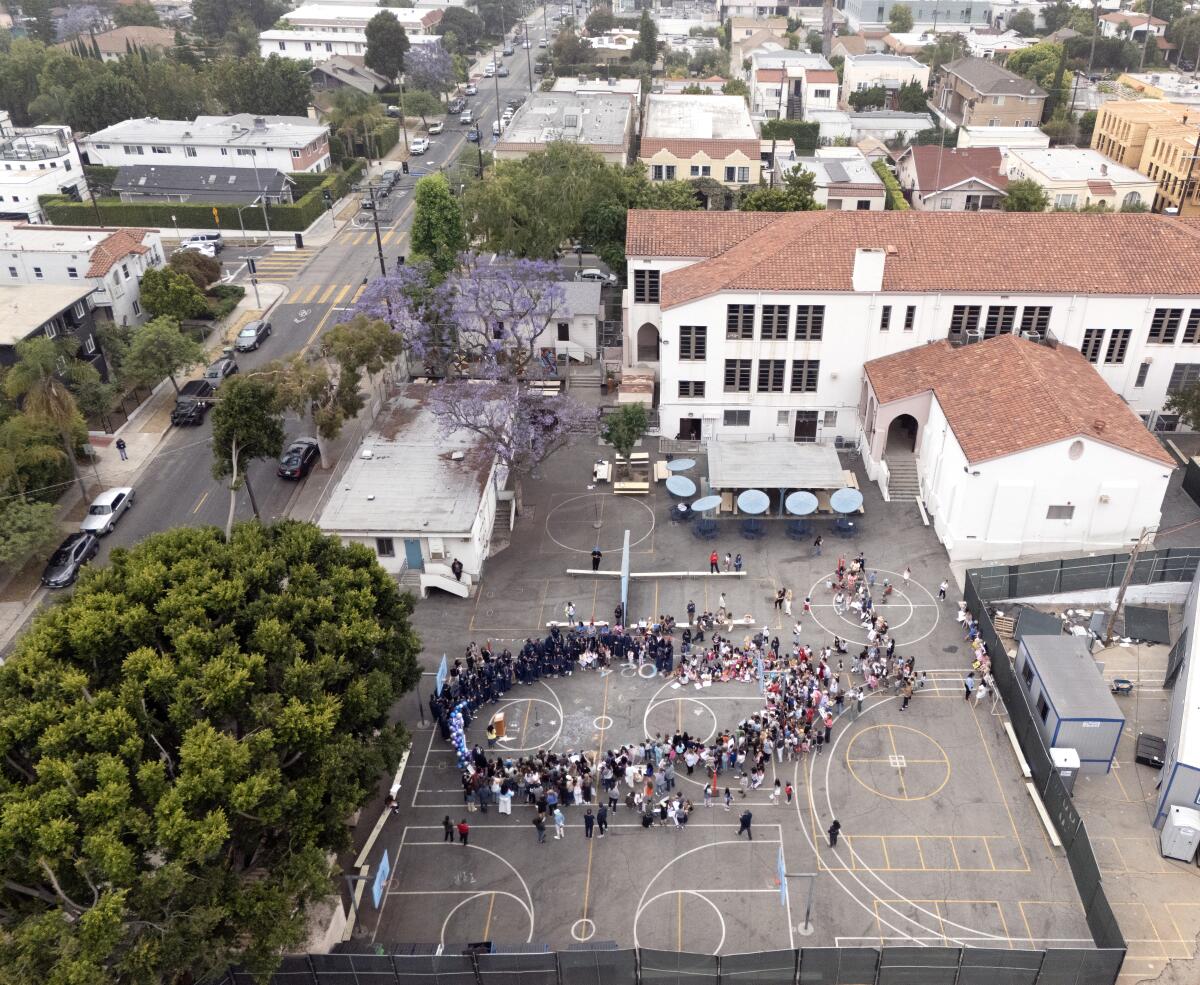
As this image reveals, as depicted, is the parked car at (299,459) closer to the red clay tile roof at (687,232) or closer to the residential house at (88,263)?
the residential house at (88,263)

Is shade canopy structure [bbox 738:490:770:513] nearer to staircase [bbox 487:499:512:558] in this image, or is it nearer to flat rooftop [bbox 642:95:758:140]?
staircase [bbox 487:499:512:558]

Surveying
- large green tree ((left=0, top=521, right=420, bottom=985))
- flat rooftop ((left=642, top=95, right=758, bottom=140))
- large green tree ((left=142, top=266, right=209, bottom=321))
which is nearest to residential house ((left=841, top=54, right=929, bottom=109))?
flat rooftop ((left=642, top=95, right=758, bottom=140))

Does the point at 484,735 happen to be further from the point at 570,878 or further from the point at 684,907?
the point at 684,907

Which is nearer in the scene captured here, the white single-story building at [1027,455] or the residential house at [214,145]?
the white single-story building at [1027,455]

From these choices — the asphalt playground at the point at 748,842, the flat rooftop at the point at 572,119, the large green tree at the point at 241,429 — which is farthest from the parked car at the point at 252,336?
the asphalt playground at the point at 748,842

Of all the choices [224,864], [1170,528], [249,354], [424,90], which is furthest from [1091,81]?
[224,864]

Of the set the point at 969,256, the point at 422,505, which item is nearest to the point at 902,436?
the point at 969,256
